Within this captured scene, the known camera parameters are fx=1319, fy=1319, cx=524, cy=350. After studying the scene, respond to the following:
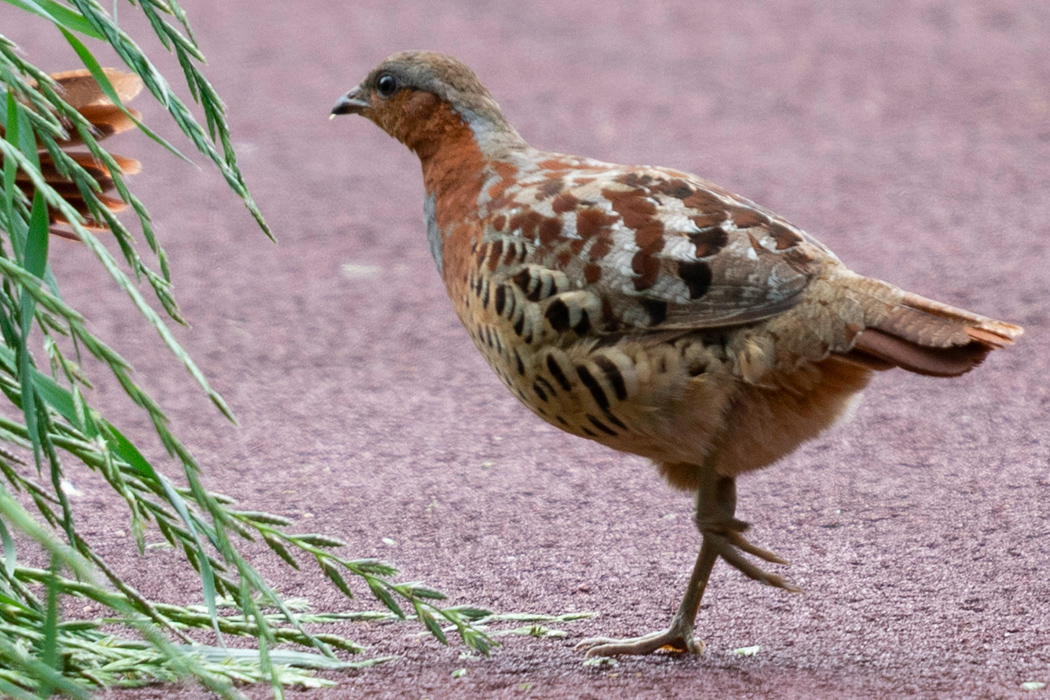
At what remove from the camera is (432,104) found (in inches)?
141

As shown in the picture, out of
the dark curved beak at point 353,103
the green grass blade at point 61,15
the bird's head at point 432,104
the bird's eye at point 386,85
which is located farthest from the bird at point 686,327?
the green grass blade at point 61,15

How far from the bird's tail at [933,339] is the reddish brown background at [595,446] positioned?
2.15ft

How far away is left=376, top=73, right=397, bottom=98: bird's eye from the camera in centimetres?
366

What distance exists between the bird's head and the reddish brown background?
119 cm

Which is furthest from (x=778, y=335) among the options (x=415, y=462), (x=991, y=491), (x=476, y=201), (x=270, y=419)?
(x=270, y=419)

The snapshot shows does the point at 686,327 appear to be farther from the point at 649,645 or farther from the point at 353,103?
the point at 353,103

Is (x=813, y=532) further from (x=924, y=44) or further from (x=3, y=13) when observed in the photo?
(x=3, y=13)

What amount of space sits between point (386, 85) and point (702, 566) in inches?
62.5

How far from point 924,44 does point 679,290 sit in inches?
331

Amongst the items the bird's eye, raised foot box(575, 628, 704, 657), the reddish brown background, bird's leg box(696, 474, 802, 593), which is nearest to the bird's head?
the bird's eye

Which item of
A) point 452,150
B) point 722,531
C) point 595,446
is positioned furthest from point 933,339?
point 595,446

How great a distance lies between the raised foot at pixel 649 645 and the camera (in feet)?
10.1

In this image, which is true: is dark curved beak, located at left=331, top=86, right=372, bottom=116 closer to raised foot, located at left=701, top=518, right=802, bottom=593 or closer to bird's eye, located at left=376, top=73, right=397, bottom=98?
bird's eye, located at left=376, top=73, right=397, bottom=98

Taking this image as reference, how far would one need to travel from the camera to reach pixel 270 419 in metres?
5.11
